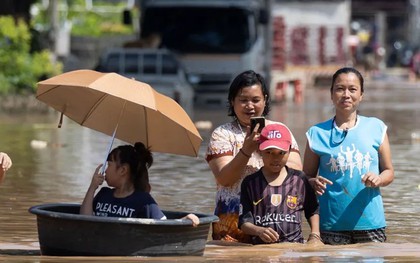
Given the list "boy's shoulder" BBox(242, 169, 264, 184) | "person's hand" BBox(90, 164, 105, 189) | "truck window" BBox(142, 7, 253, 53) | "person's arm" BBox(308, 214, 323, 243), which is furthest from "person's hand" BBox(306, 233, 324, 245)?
"truck window" BBox(142, 7, 253, 53)

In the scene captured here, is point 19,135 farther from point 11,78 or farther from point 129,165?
point 129,165

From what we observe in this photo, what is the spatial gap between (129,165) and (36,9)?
141ft

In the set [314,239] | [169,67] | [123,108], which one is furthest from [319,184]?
[169,67]

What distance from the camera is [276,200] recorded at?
909 centimetres

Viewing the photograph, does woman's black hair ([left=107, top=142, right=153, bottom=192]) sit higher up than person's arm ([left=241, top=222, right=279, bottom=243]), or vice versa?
woman's black hair ([left=107, top=142, right=153, bottom=192])

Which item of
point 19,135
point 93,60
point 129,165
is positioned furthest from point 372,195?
point 93,60

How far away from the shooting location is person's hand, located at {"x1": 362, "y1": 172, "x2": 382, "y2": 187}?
9.05m

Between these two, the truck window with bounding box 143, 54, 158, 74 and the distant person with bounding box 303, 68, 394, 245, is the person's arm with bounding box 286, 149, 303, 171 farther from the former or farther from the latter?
the truck window with bounding box 143, 54, 158, 74

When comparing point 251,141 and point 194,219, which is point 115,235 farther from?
point 251,141

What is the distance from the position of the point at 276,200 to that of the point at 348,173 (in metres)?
0.53

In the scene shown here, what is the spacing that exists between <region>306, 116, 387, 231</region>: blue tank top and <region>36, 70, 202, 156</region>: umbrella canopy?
2.94 ft

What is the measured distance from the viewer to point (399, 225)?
12.1 m

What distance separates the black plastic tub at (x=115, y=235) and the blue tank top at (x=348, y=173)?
0.82 meters

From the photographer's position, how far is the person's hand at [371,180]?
29.7ft
